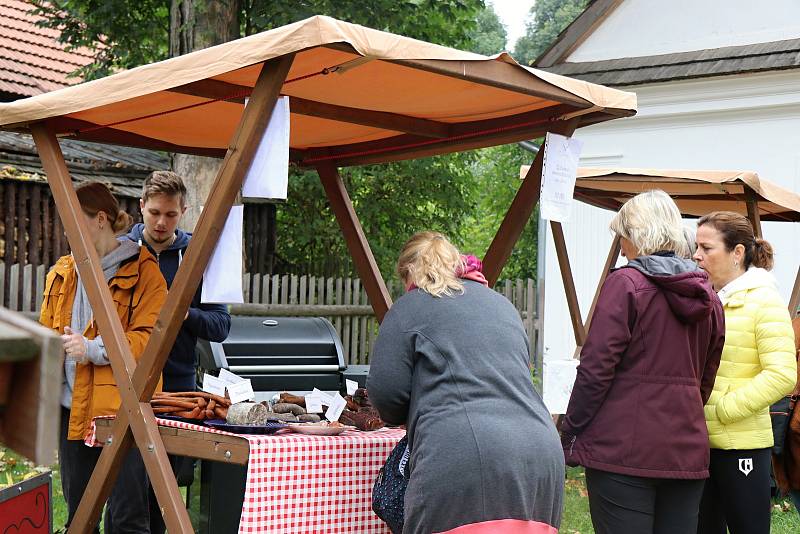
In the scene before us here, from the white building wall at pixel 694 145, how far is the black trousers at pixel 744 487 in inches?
242

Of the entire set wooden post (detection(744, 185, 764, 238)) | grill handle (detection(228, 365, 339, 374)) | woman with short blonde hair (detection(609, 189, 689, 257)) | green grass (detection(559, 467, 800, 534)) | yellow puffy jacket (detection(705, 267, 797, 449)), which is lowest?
green grass (detection(559, 467, 800, 534))

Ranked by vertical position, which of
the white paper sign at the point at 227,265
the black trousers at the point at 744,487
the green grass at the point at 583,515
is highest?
the white paper sign at the point at 227,265

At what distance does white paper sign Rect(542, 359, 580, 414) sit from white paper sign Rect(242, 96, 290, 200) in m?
4.14

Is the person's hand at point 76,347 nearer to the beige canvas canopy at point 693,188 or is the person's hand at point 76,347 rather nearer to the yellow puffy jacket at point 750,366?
the yellow puffy jacket at point 750,366

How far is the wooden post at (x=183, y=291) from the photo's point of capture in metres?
3.11

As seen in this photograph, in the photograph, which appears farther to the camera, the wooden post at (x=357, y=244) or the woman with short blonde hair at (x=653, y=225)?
the wooden post at (x=357, y=244)

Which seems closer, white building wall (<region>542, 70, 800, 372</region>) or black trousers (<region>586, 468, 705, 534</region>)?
black trousers (<region>586, 468, 705, 534</region>)

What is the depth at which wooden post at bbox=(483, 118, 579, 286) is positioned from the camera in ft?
12.9

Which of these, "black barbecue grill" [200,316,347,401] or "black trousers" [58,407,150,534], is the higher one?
"black barbecue grill" [200,316,347,401]

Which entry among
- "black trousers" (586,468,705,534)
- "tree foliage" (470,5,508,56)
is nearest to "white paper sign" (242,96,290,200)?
"black trousers" (586,468,705,534)

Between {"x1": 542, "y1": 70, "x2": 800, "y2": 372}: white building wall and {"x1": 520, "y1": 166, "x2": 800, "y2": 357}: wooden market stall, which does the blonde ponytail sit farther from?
{"x1": 542, "y1": 70, "x2": 800, "y2": 372}: white building wall

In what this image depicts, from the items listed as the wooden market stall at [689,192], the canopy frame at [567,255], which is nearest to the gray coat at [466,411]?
the wooden market stall at [689,192]

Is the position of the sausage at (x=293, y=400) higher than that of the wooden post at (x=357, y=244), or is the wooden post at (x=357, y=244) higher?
the wooden post at (x=357, y=244)

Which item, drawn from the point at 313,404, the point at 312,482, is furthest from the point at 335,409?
the point at 312,482
